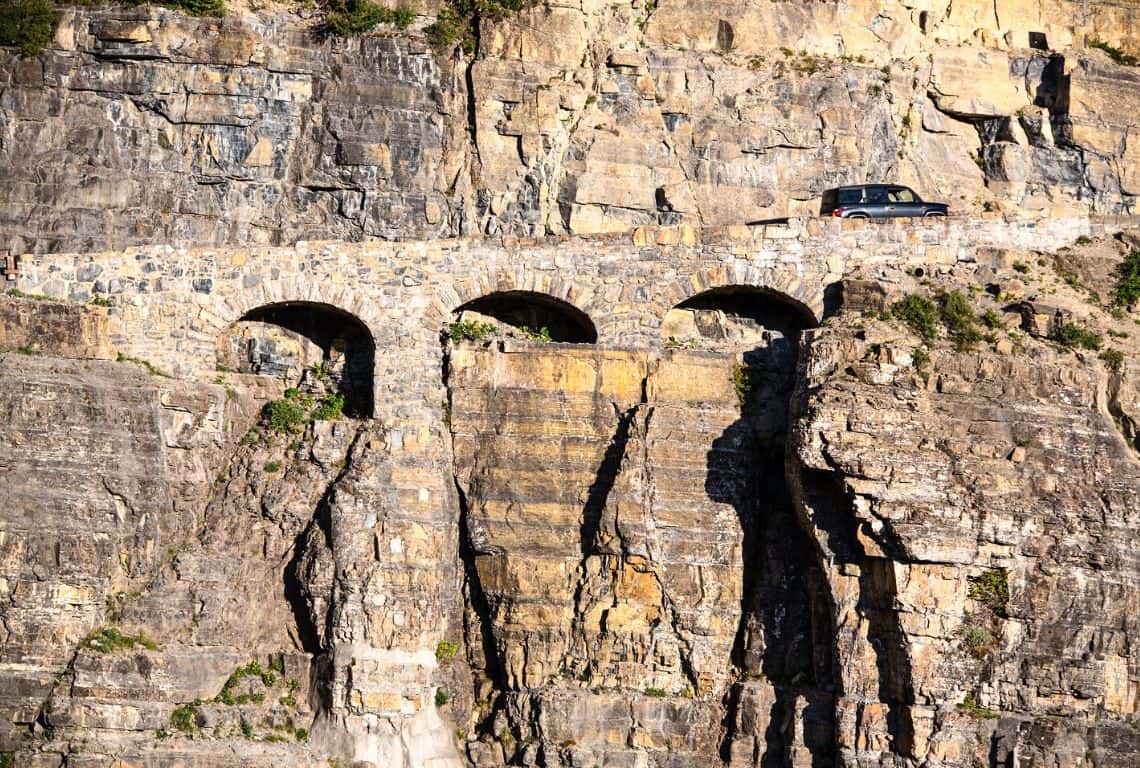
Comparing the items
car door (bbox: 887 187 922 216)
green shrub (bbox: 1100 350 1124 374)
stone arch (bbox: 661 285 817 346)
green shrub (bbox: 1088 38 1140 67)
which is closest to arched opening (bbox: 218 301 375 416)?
stone arch (bbox: 661 285 817 346)

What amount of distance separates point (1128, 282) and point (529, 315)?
34.3ft

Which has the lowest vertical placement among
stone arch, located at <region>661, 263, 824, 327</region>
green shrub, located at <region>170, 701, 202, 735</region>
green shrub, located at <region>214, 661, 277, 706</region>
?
green shrub, located at <region>170, 701, 202, 735</region>

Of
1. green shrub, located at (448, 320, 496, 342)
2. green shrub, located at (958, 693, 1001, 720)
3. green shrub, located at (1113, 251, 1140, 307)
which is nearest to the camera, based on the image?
green shrub, located at (958, 693, 1001, 720)

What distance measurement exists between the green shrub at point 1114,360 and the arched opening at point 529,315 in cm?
889

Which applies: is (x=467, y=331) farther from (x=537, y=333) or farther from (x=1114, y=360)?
(x=1114, y=360)

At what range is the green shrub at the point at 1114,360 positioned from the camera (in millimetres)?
42250

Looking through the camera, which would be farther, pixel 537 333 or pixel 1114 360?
pixel 537 333

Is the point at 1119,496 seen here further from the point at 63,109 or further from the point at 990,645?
the point at 63,109

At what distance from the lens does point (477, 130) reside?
4841 centimetres

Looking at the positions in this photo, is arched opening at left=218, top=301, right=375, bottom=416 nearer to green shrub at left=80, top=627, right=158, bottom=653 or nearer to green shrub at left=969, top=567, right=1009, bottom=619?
green shrub at left=80, top=627, right=158, bottom=653

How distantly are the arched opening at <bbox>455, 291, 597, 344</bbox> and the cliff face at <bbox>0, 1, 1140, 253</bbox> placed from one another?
346 centimetres

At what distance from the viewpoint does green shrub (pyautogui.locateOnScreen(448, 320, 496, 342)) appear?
144 feet

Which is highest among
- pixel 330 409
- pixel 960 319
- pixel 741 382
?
pixel 960 319

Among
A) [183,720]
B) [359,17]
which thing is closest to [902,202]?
[359,17]
